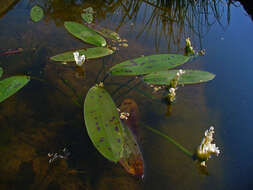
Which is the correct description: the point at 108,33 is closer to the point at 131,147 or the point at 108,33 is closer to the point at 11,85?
the point at 11,85

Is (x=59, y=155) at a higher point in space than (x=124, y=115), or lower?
lower

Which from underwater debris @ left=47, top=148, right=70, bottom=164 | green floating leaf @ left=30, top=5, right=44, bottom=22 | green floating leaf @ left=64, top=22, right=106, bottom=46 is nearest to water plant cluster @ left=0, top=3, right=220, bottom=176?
green floating leaf @ left=64, top=22, right=106, bottom=46

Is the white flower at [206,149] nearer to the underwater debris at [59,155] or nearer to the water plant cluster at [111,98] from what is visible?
the water plant cluster at [111,98]

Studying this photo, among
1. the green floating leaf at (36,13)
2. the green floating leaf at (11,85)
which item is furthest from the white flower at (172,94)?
the green floating leaf at (36,13)

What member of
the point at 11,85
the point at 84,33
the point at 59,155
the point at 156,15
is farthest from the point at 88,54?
the point at 156,15

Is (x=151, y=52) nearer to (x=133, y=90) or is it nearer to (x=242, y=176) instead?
(x=133, y=90)

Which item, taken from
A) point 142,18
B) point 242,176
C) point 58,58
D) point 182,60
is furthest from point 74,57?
point 242,176

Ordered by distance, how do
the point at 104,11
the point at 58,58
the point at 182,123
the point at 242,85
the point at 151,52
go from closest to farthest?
1. the point at 182,123
2. the point at 58,58
3. the point at 242,85
4. the point at 151,52
5. the point at 104,11
